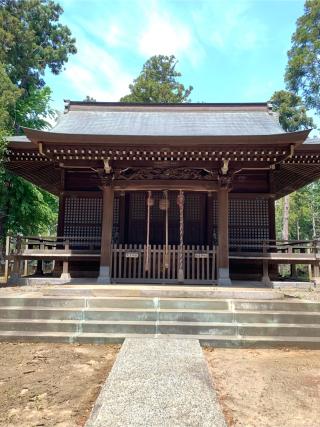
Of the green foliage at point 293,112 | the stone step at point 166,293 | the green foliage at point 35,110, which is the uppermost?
the green foliage at point 293,112

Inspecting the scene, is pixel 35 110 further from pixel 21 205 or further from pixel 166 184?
pixel 166 184

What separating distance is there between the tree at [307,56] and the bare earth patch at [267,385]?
24999mm

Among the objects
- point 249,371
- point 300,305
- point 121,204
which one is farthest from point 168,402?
point 121,204

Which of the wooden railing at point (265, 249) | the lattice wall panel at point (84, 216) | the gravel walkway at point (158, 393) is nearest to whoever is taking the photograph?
the gravel walkway at point (158, 393)

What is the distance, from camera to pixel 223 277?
9125 millimetres

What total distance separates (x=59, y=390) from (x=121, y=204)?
7.98 meters

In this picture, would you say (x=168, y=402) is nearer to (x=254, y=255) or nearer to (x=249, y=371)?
(x=249, y=371)

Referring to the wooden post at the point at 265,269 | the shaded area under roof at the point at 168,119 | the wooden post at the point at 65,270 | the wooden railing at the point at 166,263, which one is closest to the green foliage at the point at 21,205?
the shaded area under roof at the point at 168,119

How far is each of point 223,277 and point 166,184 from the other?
3065 millimetres

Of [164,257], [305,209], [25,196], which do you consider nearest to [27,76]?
[25,196]

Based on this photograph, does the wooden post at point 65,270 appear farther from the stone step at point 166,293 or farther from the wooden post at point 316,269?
the wooden post at point 316,269

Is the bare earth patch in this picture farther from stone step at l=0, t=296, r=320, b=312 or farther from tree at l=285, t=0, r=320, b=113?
tree at l=285, t=0, r=320, b=113

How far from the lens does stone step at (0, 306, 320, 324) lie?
6.24 meters

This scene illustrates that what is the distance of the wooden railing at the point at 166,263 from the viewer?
915cm
